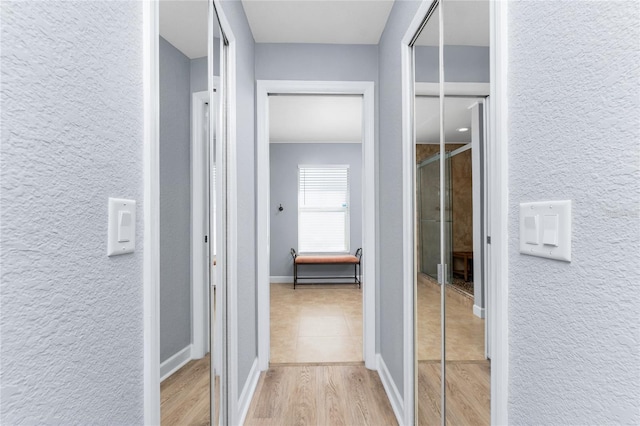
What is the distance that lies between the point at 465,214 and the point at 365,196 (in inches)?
58.6

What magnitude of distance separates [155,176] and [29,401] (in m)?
0.51

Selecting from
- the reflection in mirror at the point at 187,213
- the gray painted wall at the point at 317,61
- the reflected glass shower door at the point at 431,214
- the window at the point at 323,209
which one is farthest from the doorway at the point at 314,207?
the reflection in mirror at the point at 187,213

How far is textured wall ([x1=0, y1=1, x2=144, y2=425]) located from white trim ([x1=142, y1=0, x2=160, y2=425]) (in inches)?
0.7

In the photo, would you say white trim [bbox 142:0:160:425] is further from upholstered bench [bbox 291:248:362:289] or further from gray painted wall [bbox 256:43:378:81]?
upholstered bench [bbox 291:248:362:289]

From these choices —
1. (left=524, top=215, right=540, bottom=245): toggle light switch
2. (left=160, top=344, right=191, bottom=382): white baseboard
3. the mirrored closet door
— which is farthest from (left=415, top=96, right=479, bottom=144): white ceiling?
(left=160, top=344, right=191, bottom=382): white baseboard

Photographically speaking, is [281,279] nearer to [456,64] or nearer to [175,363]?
[175,363]

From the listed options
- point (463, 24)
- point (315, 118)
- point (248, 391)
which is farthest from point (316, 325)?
point (463, 24)

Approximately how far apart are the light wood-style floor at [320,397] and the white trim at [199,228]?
1.01 m

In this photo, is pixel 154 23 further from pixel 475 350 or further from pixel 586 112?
pixel 475 350

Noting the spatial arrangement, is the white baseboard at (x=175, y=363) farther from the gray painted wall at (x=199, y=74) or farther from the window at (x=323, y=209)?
the window at (x=323, y=209)

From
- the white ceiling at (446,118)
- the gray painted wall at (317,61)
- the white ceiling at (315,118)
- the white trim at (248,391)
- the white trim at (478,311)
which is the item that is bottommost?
the white trim at (248,391)

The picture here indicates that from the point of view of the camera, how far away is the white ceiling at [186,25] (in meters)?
0.98

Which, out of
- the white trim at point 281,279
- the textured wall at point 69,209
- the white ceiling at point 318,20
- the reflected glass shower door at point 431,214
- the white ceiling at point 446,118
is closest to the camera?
the textured wall at point 69,209

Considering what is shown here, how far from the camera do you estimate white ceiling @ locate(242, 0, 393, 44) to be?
223 cm
